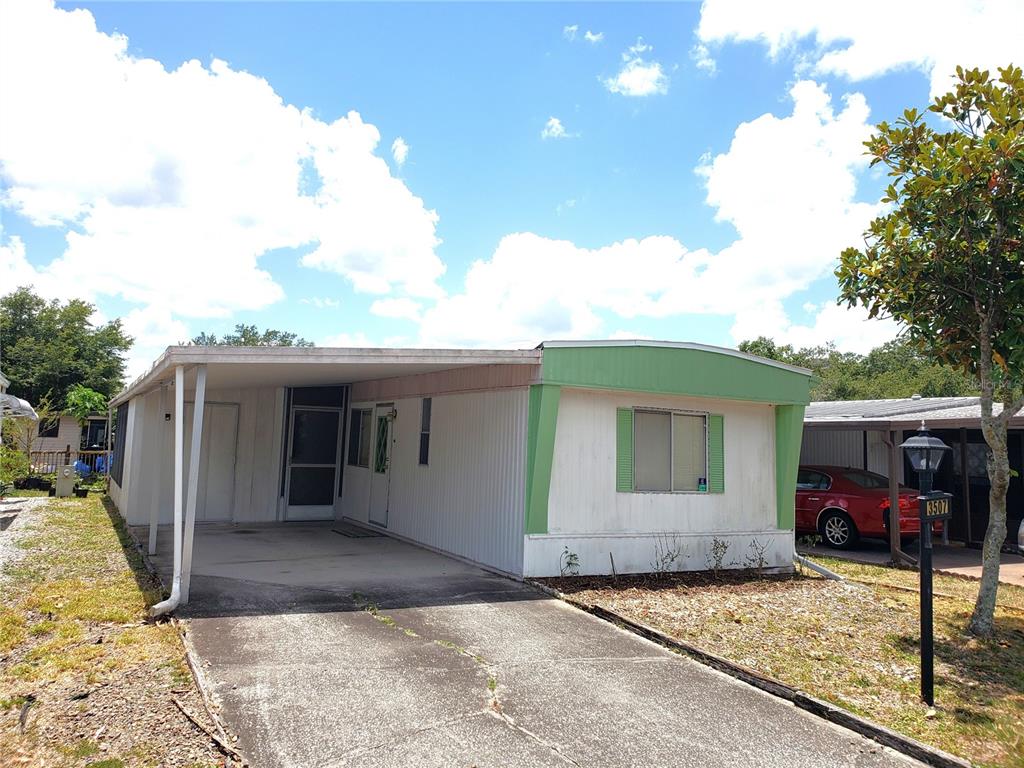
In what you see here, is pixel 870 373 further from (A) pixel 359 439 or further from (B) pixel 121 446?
(B) pixel 121 446

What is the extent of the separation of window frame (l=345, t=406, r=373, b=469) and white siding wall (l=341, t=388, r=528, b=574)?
1.14 meters

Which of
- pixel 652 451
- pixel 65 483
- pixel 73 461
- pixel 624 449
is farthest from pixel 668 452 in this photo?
pixel 73 461

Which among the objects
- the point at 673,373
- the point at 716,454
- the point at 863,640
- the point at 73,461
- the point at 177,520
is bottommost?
the point at 863,640

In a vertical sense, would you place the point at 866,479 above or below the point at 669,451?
below

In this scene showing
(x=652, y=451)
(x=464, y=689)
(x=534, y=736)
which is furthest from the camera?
(x=652, y=451)

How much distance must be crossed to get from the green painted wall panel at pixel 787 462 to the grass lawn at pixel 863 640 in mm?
907

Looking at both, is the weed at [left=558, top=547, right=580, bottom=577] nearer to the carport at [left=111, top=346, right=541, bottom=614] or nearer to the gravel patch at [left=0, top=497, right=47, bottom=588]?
the carport at [left=111, top=346, right=541, bottom=614]

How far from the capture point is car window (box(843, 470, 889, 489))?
39.0 ft

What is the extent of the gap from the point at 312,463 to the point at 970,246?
10341mm

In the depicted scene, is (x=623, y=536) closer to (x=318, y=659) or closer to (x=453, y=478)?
(x=453, y=478)

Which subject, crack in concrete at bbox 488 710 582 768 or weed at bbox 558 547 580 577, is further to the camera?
weed at bbox 558 547 580 577

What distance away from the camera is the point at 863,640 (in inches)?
242

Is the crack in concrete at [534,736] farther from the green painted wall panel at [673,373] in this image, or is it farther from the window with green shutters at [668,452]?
the window with green shutters at [668,452]

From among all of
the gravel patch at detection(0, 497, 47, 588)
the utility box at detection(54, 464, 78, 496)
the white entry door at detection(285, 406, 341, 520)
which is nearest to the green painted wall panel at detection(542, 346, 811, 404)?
the white entry door at detection(285, 406, 341, 520)
